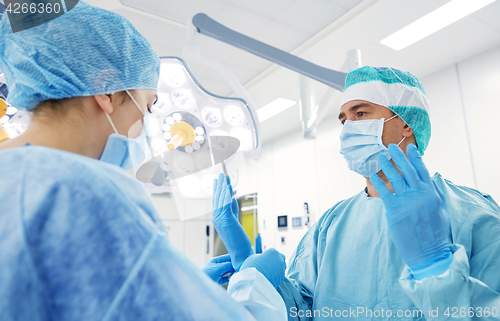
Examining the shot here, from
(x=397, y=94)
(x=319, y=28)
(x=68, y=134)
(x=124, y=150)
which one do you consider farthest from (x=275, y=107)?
(x=68, y=134)

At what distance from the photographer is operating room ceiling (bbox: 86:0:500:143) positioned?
2680mm

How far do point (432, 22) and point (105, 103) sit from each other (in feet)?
9.77

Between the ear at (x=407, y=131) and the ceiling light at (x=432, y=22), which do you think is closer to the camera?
the ear at (x=407, y=131)

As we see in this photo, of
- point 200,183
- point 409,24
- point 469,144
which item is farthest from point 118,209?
point 469,144

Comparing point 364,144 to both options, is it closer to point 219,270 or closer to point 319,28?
point 219,270

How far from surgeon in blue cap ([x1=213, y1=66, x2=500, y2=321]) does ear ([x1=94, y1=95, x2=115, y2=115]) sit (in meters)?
0.51

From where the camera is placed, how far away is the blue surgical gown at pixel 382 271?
836 millimetres

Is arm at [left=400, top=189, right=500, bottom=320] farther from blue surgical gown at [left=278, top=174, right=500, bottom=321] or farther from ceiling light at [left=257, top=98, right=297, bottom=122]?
ceiling light at [left=257, top=98, right=297, bottom=122]

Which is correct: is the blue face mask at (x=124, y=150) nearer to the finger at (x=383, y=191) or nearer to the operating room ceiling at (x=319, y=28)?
the finger at (x=383, y=191)

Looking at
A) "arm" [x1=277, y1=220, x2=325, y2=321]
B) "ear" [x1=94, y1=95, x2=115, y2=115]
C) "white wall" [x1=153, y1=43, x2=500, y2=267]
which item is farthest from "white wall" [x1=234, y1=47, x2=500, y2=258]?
"ear" [x1=94, y1=95, x2=115, y2=115]

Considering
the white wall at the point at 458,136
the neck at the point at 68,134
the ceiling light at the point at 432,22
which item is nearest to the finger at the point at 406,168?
the neck at the point at 68,134

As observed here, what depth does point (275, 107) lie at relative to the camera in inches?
177

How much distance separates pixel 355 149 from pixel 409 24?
1.99 meters

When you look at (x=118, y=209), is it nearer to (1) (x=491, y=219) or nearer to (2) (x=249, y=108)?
(2) (x=249, y=108)
